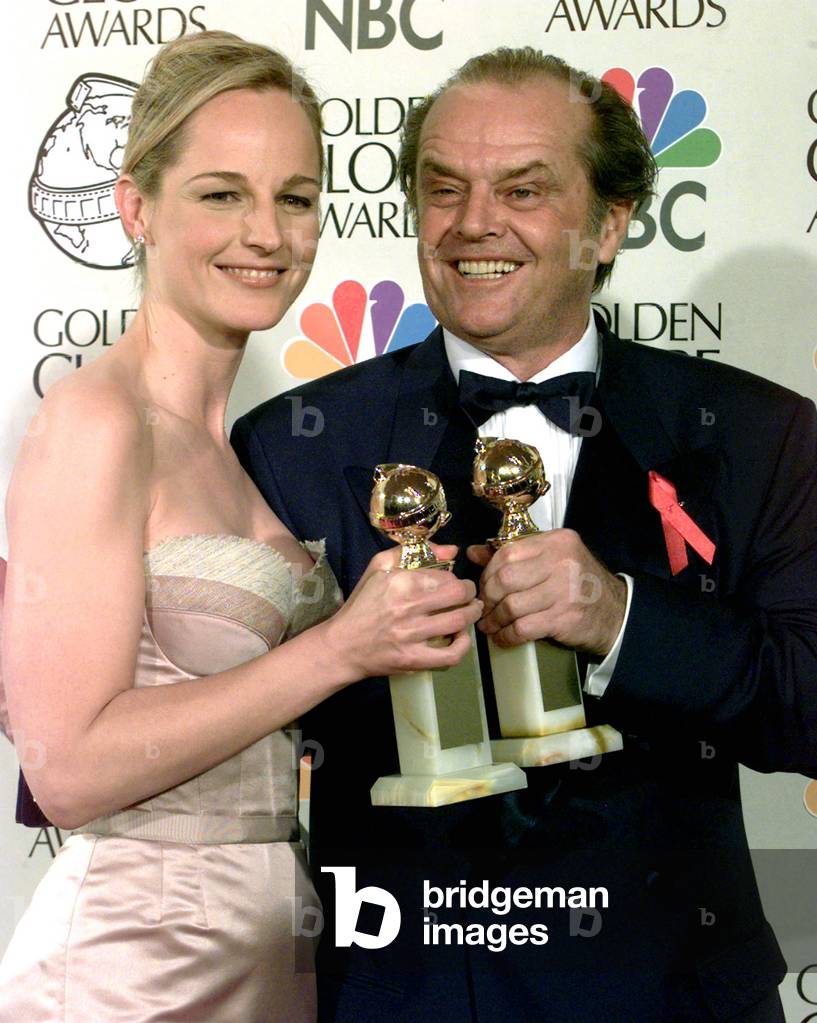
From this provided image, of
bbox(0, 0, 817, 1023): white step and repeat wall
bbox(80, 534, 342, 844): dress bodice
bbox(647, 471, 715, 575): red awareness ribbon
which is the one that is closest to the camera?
bbox(80, 534, 342, 844): dress bodice

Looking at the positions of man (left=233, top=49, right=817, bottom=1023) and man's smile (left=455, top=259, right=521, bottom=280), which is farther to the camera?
man's smile (left=455, top=259, right=521, bottom=280)

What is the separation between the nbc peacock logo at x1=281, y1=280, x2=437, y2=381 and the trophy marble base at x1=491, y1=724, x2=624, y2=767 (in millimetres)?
1047

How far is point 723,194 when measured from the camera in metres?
2.44

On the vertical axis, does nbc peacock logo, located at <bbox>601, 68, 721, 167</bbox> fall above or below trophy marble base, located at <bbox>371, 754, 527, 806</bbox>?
above

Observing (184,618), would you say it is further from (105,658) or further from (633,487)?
(633,487)

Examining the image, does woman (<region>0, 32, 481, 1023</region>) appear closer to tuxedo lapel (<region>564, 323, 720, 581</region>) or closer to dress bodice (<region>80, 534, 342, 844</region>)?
dress bodice (<region>80, 534, 342, 844</region>)

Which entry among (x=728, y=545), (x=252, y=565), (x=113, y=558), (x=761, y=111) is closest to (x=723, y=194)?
(x=761, y=111)

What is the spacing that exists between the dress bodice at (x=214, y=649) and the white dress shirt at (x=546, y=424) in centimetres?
37

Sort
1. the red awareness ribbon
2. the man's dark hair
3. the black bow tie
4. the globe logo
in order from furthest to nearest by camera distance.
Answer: the globe logo < the man's dark hair < the black bow tie < the red awareness ribbon

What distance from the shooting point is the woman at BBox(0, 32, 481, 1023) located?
4.97ft

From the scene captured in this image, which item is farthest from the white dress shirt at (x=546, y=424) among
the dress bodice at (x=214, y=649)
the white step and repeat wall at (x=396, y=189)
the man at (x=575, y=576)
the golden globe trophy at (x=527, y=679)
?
the white step and repeat wall at (x=396, y=189)

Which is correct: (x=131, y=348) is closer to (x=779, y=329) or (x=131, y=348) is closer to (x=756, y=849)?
(x=779, y=329)

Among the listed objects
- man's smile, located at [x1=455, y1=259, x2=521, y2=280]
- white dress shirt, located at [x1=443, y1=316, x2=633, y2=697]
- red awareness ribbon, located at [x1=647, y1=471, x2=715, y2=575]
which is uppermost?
man's smile, located at [x1=455, y1=259, x2=521, y2=280]

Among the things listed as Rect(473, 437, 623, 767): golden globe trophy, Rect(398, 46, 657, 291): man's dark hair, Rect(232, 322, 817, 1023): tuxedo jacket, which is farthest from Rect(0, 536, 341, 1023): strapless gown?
Rect(398, 46, 657, 291): man's dark hair
